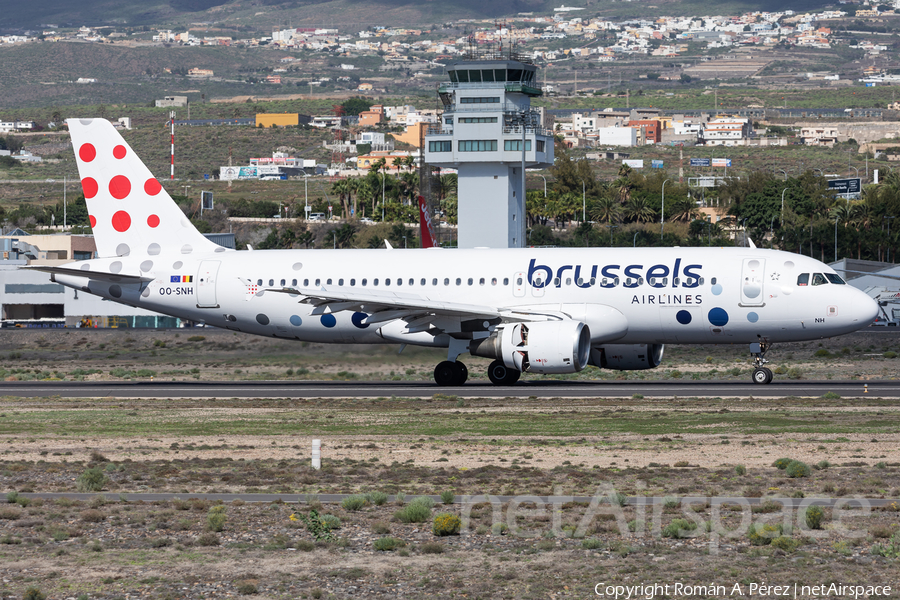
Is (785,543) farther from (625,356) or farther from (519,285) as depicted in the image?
(625,356)

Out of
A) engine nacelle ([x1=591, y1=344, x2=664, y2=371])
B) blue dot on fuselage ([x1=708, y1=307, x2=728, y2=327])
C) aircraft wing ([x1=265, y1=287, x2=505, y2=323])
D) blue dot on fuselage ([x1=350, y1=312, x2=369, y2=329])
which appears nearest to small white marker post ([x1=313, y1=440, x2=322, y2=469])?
aircraft wing ([x1=265, y1=287, x2=505, y2=323])

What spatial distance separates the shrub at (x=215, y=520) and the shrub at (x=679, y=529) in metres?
6.37

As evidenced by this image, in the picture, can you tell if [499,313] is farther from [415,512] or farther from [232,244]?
[232,244]

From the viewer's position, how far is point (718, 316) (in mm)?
37875

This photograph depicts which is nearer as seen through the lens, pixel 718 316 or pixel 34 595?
pixel 34 595

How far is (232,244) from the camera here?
3792 inches

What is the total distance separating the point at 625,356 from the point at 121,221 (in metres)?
19.5

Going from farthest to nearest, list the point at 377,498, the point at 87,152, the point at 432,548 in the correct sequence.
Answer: the point at 87,152 → the point at 377,498 → the point at 432,548

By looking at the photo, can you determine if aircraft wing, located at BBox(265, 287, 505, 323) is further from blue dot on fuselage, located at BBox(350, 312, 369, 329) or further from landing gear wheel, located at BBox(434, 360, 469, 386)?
landing gear wheel, located at BBox(434, 360, 469, 386)

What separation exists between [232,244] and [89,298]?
40.8ft

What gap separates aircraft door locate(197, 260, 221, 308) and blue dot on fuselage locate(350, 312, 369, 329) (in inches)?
218

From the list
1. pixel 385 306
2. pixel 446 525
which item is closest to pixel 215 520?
pixel 446 525

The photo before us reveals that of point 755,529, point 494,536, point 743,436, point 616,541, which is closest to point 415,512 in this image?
point 494,536

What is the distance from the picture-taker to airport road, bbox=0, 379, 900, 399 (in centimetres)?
3703
